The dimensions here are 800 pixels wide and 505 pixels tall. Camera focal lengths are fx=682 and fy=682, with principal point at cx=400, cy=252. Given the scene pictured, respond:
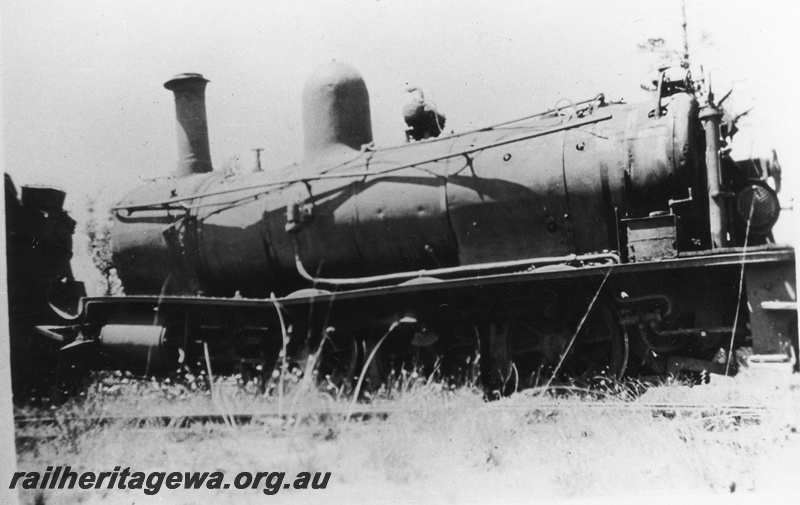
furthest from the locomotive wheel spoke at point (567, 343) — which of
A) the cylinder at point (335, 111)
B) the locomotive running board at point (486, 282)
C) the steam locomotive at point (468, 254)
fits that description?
the cylinder at point (335, 111)

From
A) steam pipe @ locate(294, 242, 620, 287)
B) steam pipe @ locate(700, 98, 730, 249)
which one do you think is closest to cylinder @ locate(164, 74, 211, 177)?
steam pipe @ locate(294, 242, 620, 287)

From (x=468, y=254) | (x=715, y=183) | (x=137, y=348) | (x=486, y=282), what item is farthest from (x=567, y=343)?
(x=137, y=348)

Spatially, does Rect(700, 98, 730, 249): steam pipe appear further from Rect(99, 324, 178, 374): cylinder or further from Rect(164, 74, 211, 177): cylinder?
Rect(164, 74, 211, 177): cylinder

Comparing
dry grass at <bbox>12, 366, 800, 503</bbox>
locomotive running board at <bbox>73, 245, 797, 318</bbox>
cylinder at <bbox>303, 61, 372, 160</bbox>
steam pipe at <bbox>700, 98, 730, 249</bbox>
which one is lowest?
dry grass at <bbox>12, 366, 800, 503</bbox>

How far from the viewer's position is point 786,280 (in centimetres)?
471

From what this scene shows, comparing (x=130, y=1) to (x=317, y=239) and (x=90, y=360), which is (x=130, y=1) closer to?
(x=317, y=239)

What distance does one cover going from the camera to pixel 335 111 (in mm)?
7379

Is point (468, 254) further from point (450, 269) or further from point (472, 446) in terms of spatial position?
point (472, 446)

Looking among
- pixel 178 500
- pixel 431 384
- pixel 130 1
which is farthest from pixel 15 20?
pixel 431 384

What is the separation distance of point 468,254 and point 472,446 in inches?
74.8

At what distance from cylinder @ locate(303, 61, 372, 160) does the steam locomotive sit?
0.02 meters

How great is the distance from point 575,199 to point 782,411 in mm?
2142

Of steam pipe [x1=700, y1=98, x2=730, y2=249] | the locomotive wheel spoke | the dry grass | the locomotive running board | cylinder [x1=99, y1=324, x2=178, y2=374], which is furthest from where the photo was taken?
cylinder [x1=99, y1=324, x2=178, y2=374]

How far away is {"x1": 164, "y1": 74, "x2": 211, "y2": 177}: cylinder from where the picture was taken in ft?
27.8
